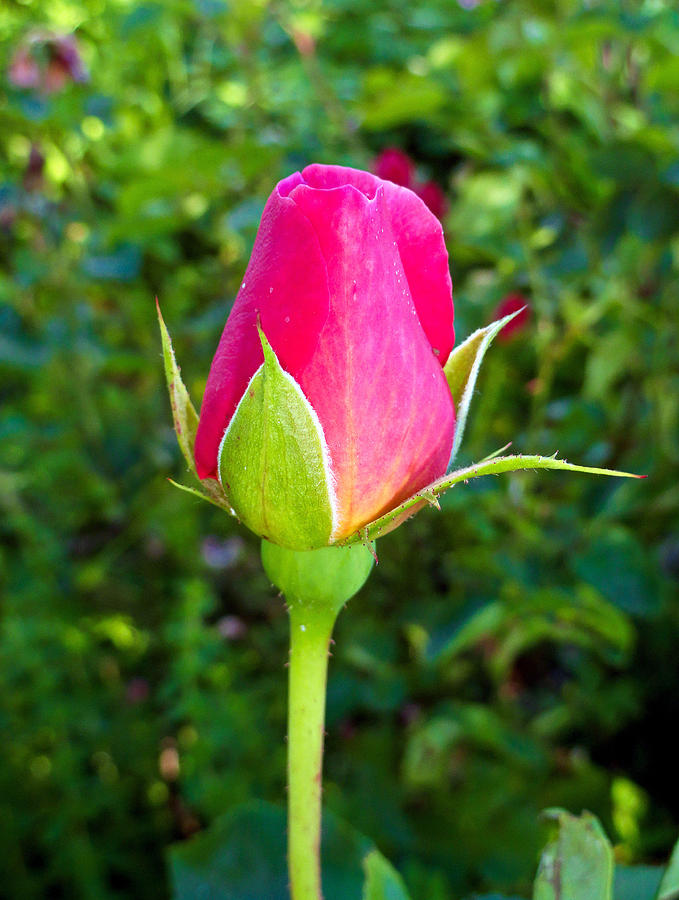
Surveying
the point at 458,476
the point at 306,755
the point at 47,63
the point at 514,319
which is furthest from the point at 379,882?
the point at 47,63

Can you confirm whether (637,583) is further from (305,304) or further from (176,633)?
(305,304)

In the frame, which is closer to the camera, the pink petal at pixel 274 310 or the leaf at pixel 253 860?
the pink petal at pixel 274 310

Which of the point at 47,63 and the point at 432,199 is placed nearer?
the point at 432,199

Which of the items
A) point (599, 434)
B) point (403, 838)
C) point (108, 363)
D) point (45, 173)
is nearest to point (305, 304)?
point (599, 434)

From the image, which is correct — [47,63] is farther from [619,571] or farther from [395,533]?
A: [619,571]

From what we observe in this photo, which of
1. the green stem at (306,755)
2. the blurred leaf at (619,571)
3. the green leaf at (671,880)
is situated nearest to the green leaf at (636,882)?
the green leaf at (671,880)

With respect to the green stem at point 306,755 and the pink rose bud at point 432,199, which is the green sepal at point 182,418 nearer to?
the green stem at point 306,755

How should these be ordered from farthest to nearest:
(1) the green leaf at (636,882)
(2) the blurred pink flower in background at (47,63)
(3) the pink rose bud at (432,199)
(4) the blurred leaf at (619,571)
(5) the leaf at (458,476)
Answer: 1. (2) the blurred pink flower in background at (47,63)
2. (3) the pink rose bud at (432,199)
3. (4) the blurred leaf at (619,571)
4. (1) the green leaf at (636,882)
5. (5) the leaf at (458,476)
